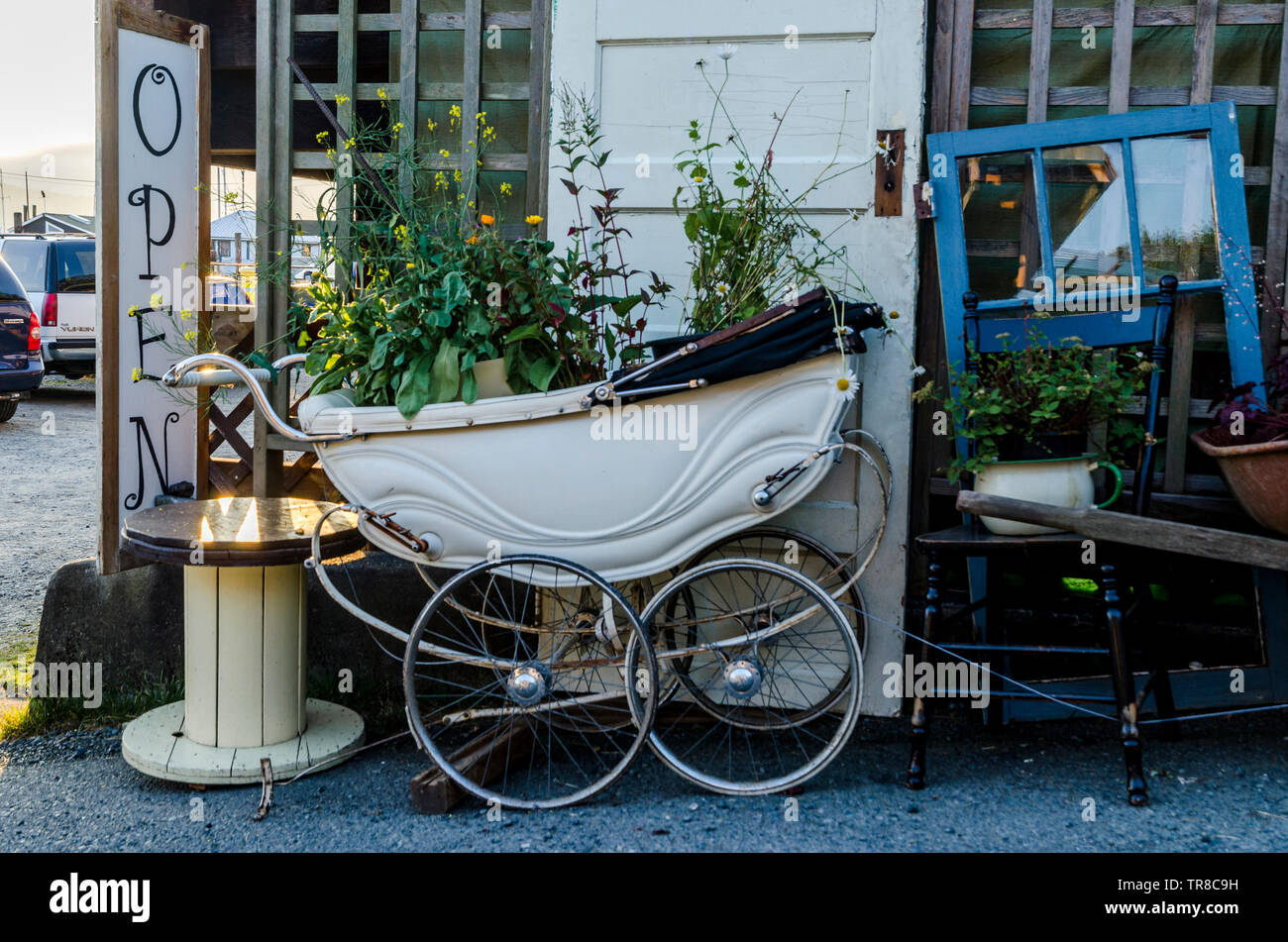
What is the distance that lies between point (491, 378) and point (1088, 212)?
2042mm

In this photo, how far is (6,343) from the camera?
11.7m

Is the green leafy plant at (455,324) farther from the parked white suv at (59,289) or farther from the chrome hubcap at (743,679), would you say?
the parked white suv at (59,289)

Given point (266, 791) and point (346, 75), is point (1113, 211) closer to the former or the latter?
point (346, 75)

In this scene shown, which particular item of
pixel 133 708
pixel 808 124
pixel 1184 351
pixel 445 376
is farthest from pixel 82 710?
pixel 1184 351

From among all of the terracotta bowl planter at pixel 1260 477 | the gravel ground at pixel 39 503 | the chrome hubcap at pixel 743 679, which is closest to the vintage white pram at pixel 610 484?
the chrome hubcap at pixel 743 679

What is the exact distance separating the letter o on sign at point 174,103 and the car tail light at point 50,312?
10.6 meters

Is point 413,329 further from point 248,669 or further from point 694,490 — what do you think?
point 248,669

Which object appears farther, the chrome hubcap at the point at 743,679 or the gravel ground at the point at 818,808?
the chrome hubcap at the point at 743,679

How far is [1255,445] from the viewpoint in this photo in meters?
3.05

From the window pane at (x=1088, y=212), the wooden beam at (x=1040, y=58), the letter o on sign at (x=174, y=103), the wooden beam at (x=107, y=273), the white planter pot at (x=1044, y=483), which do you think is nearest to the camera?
the white planter pot at (x=1044, y=483)

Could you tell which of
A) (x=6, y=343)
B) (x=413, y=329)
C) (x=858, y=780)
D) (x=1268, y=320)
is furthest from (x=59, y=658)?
(x=6, y=343)

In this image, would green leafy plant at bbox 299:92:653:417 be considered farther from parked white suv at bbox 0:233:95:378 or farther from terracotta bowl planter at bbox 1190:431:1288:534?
parked white suv at bbox 0:233:95:378

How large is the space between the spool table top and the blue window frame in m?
2.05

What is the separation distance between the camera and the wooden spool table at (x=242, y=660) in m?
3.42
